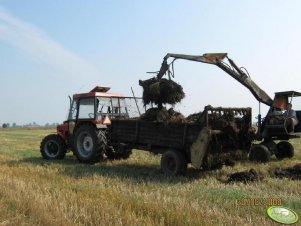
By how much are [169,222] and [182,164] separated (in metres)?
4.45

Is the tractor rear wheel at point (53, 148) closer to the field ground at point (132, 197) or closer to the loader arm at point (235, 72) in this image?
the field ground at point (132, 197)

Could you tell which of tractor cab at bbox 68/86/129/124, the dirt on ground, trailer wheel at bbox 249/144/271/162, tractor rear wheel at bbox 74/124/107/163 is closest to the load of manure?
tractor rear wheel at bbox 74/124/107/163

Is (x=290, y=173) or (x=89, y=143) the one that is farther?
(x=89, y=143)

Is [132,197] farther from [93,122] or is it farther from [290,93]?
[290,93]

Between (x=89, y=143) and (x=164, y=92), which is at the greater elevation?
(x=164, y=92)

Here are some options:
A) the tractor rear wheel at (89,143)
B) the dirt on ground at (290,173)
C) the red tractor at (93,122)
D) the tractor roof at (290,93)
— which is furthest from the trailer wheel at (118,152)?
the tractor roof at (290,93)

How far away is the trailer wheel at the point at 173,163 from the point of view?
33.0 ft

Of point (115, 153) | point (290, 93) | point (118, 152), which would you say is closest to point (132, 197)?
point (118, 152)

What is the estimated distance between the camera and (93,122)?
12602 millimetres

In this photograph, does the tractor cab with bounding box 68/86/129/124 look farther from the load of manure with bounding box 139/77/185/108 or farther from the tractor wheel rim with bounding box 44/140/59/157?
the load of manure with bounding box 139/77/185/108

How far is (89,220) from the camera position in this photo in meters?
5.77

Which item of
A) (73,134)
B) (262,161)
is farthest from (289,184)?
(73,134)

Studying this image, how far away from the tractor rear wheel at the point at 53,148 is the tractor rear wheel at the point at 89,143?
1.20 meters

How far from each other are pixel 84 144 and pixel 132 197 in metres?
6.11
